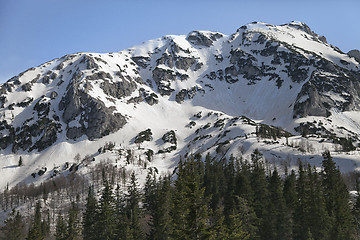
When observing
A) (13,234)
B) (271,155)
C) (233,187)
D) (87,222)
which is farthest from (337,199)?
(271,155)

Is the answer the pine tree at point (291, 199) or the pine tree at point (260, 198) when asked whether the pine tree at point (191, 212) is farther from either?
the pine tree at point (291, 199)

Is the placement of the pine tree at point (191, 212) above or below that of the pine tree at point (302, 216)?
above

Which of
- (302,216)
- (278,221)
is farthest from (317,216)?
(278,221)

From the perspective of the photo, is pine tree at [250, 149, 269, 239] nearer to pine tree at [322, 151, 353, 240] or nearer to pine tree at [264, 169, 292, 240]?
pine tree at [264, 169, 292, 240]

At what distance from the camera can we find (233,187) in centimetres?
7950

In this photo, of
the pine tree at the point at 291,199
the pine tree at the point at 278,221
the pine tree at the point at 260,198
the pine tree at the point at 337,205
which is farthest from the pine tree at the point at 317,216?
the pine tree at the point at 260,198

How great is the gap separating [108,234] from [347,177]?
146008mm

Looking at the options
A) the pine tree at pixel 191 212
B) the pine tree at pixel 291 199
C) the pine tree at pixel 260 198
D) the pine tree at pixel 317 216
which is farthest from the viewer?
the pine tree at pixel 291 199

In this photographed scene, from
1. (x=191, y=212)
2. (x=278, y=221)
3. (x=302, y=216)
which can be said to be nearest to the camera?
(x=191, y=212)

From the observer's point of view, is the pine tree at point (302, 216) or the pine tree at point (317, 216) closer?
the pine tree at point (317, 216)

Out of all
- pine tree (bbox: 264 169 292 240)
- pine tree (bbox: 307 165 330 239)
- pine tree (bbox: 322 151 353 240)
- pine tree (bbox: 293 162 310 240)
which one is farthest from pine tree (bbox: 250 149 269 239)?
pine tree (bbox: 322 151 353 240)

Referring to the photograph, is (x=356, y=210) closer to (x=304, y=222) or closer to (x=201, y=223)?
(x=304, y=222)

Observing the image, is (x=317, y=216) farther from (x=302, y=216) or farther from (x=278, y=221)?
(x=278, y=221)

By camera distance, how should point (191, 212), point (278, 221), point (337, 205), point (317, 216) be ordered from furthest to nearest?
1. point (337, 205)
2. point (278, 221)
3. point (317, 216)
4. point (191, 212)
